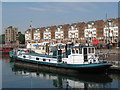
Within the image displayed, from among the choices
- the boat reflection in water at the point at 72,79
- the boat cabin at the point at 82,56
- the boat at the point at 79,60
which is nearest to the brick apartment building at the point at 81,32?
the boat at the point at 79,60

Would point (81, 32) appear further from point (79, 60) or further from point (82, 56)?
point (82, 56)

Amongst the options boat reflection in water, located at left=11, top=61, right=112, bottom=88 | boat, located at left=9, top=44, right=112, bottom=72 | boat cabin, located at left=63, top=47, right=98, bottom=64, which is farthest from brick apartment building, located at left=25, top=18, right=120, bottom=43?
boat cabin, located at left=63, top=47, right=98, bottom=64

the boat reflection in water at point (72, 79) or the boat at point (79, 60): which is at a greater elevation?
the boat at point (79, 60)

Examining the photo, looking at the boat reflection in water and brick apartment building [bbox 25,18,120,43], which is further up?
brick apartment building [bbox 25,18,120,43]

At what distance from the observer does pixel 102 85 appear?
1035 inches

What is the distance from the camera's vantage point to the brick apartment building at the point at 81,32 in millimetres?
102494

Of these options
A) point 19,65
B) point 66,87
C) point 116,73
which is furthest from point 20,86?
point 19,65

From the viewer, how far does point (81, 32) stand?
12188 cm

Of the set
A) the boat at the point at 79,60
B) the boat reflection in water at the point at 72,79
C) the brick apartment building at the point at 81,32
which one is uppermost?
the brick apartment building at the point at 81,32

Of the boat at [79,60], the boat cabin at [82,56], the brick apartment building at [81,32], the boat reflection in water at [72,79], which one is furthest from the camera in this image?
the brick apartment building at [81,32]

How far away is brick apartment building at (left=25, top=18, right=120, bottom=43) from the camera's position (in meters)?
102

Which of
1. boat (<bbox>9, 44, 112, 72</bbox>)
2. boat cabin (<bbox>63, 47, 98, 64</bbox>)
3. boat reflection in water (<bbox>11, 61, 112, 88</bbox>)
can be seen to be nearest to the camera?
boat reflection in water (<bbox>11, 61, 112, 88</bbox>)

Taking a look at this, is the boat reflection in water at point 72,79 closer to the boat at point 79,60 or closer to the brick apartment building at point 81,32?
the boat at point 79,60

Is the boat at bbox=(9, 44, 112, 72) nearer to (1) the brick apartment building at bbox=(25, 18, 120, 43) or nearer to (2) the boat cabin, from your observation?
(2) the boat cabin
